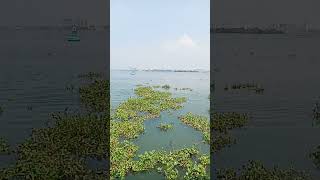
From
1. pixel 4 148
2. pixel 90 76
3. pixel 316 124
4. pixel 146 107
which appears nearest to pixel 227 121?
pixel 316 124

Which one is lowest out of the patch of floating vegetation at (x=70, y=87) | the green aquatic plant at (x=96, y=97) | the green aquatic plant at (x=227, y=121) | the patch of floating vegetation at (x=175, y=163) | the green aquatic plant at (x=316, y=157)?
the patch of floating vegetation at (x=175, y=163)

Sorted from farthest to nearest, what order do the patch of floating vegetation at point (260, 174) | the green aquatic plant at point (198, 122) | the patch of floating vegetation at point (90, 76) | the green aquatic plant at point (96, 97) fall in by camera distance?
1. the patch of floating vegetation at point (90, 76)
2. the green aquatic plant at point (96, 97)
3. the green aquatic plant at point (198, 122)
4. the patch of floating vegetation at point (260, 174)

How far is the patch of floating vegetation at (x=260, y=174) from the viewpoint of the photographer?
52.8 ft

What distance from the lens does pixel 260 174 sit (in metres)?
16.2

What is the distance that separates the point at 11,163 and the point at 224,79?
32253 millimetres

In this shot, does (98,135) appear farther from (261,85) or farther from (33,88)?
(261,85)

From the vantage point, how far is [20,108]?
27328mm

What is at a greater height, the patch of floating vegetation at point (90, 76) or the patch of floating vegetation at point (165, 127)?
the patch of floating vegetation at point (90, 76)

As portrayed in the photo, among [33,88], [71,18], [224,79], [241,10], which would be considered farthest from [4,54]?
[241,10]

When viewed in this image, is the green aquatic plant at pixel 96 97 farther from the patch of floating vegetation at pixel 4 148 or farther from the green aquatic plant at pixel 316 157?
the green aquatic plant at pixel 316 157

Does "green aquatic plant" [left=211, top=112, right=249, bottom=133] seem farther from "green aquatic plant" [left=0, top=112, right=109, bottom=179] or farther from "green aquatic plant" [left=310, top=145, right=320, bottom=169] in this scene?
"green aquatic plant" [left=0, top=112, right=109, bottom=179]

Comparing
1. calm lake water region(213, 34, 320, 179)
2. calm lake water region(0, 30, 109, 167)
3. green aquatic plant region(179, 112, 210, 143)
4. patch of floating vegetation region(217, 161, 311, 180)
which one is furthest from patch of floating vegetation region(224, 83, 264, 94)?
patch of floating vegetation region(217, 161, 311, 180)

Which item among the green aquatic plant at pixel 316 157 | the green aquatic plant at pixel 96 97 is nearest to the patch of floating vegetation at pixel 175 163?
the green aquatic plant at pixel 316 157

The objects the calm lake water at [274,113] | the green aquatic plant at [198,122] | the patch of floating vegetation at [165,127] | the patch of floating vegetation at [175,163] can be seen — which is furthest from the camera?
the patch of floating vegetation at [165,127]
